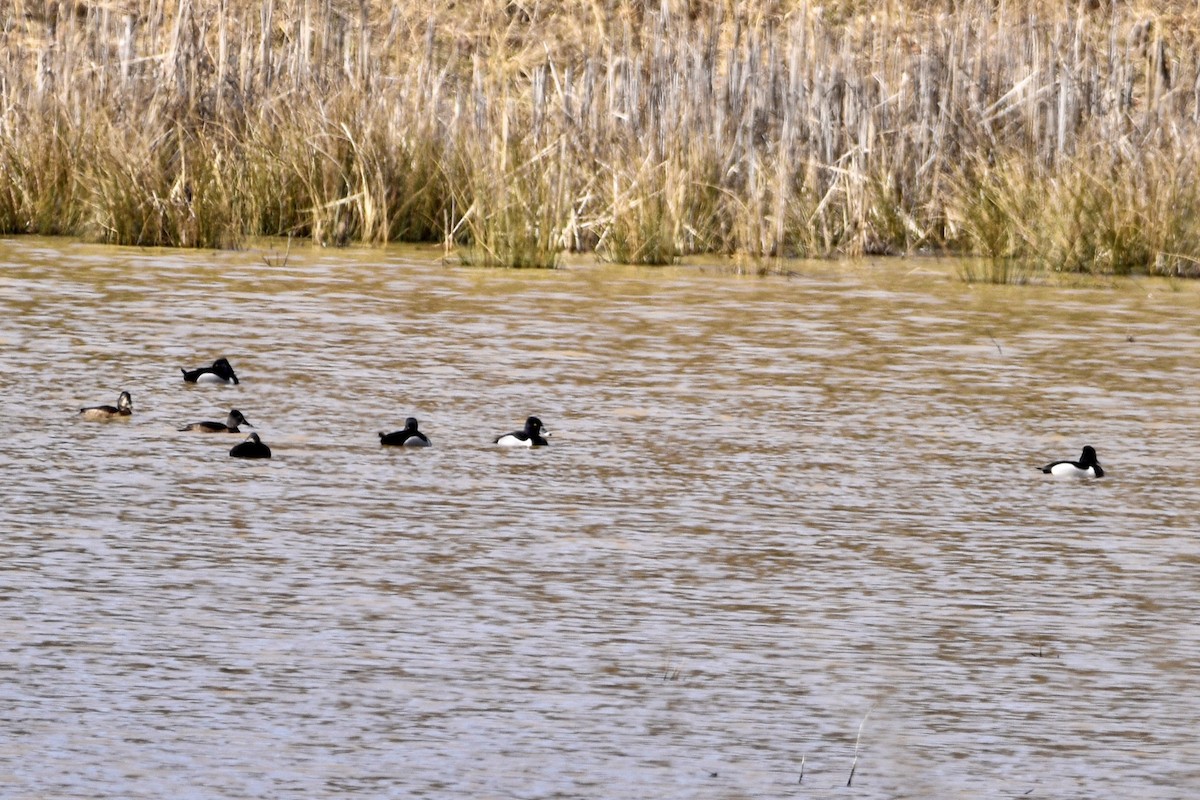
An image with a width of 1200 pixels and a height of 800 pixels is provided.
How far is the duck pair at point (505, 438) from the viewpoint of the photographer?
859 centimetres

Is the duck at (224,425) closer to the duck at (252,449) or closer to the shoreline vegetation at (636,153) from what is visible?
the duck at (252,449)

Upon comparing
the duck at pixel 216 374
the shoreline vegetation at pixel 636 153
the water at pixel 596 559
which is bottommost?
the water at pixel 596 559

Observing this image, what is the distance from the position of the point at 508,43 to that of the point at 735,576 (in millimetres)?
23712

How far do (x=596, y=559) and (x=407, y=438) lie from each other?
202 centimetres

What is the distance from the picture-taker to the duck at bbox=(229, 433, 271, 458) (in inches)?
327

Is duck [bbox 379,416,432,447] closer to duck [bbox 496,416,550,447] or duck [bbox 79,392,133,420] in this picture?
duck [bbox 496,416,550,447]

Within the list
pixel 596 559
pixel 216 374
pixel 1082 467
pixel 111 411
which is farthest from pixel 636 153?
pixel 596 559

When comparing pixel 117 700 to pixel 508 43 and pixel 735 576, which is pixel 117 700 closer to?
pixel 735 576

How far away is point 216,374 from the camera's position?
32.8ft

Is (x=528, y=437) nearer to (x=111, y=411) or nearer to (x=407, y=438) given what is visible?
(x=407, y=438)

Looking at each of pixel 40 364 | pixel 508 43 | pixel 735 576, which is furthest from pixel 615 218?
pixel 508 43

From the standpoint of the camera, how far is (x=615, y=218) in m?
15.7

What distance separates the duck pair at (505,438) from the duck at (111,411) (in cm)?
108

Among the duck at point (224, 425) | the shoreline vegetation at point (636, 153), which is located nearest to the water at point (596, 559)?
the duck at point (224, 425)
